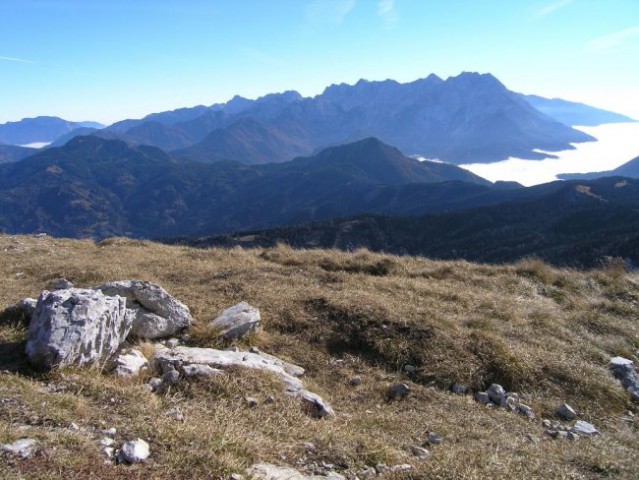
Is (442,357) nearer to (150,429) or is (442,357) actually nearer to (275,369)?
(275,369)

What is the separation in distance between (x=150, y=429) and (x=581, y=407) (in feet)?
25.2

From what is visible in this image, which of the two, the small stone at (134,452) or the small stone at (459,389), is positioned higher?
the small stone at (134,452)

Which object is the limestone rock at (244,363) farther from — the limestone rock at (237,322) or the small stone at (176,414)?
the small stone at (176,414)

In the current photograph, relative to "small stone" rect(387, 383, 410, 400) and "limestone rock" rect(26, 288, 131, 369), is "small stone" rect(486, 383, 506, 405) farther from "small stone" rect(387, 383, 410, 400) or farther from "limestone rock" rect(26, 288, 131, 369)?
"limestone rock" rect(26, 288, 131, 369)

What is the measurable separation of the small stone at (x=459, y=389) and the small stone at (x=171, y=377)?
5.04 meters

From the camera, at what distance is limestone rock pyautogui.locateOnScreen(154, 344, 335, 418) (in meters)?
7.48

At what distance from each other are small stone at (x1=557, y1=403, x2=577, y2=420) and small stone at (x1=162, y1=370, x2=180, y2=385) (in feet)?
22.1

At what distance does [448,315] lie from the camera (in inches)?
464

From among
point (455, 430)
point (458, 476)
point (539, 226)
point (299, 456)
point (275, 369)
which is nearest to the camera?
point (458, 476)

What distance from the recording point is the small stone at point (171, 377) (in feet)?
23.9

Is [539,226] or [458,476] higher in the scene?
[458,476]

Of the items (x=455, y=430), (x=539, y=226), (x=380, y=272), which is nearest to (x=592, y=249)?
(x=539, y=226)

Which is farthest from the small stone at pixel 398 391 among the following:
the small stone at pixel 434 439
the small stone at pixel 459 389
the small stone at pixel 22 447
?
the small stone at pixel 22 447

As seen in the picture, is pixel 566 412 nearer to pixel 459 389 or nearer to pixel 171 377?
pixel 459 389
